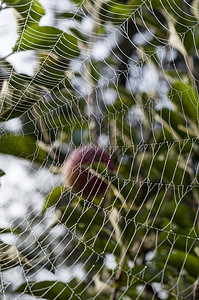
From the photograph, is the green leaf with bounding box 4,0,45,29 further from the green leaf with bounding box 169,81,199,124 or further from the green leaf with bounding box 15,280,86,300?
the green leaf with bounding box 15,280,86,300

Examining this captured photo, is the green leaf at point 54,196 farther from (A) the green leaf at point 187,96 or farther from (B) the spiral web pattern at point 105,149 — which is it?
(A) the green leaf at point 187,96

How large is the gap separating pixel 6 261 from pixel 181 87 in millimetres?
406

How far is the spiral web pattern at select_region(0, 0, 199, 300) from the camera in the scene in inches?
37.8

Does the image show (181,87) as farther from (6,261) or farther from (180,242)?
(6,261)

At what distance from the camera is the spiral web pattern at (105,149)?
3.15 ft

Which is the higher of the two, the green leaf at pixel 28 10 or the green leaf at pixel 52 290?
the green leaf at pixel 28 10

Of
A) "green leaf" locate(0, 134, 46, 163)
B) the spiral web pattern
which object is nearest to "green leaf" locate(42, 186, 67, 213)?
the spiral web pattern

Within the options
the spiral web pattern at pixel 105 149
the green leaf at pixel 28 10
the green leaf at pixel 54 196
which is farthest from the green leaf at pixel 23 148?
the green leaf at pixel 28 10

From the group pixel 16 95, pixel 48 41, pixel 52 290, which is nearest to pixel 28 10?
pixel 48 41

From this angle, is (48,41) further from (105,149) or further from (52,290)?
(52,290)

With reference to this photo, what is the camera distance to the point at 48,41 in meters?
1.09

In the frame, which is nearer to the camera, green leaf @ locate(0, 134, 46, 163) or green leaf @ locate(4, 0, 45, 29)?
green leaf @ locate(4, 0, 45, 29)

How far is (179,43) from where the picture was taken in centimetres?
109

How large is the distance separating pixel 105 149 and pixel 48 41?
8.6 inches
